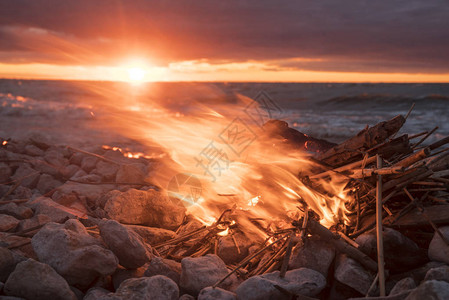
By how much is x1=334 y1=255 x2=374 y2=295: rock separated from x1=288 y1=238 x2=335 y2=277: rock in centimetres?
13

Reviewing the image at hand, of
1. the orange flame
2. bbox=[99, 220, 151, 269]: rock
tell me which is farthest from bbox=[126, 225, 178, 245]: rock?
bbox=[99, 220, 151, 269]: rock

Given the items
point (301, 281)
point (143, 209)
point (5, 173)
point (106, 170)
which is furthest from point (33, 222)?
point (301, 281)

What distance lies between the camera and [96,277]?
3.17m

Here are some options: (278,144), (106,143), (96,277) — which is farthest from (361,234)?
(106,143)

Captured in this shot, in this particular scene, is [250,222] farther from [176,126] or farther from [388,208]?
[176,126]

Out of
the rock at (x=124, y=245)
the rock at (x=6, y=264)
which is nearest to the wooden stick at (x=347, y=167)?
the rock at (x=124, y=245)

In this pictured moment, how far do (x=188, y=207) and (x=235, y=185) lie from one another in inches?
29.1

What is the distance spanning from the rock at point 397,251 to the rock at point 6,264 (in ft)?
9.50

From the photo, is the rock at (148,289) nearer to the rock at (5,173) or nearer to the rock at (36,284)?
the rock at (36,284)

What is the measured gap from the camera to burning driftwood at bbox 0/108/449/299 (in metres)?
3.00

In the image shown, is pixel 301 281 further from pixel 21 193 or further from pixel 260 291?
pixel 21 193

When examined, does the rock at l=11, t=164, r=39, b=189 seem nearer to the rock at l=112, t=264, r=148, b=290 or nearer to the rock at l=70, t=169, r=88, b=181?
the rock at l=70, t=169, r=88, b=181

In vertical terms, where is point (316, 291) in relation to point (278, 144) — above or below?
below

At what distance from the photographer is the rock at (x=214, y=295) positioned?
288cm
